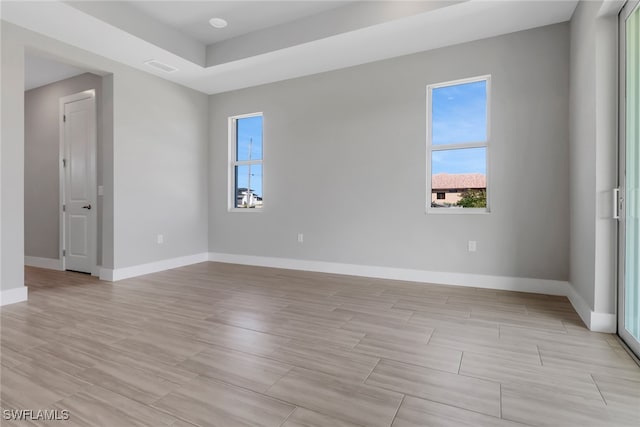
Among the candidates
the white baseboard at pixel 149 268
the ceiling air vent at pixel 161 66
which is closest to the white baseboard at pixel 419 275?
the white baseboard at pixel 149 268

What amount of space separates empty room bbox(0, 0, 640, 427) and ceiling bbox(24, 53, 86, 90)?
4 centimetres

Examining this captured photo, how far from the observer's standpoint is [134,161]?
450cm

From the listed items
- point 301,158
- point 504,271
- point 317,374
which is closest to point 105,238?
point 301,158

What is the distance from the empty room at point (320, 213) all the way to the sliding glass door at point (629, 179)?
2cm

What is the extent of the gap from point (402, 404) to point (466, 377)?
1.55 ft

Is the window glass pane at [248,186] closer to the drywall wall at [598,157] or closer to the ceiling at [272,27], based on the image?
the ceiling at [272,27]

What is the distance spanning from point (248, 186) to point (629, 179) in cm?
456

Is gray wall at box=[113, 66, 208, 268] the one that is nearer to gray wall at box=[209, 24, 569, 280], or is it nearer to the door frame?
gray wall at box=[209, 24, 569, 280]

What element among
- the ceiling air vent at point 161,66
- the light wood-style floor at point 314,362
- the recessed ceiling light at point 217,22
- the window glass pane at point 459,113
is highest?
the recessed ceiling light at point 217,22

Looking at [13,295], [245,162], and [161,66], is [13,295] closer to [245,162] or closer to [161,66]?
[161,66]

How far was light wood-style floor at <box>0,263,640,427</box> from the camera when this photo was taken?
151 centimetres

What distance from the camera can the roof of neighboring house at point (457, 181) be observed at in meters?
3.87

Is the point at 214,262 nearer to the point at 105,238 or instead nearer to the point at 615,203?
the point at 105,238

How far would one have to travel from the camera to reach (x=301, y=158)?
4.87 metres
